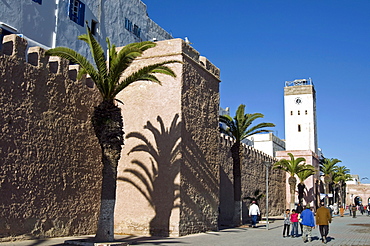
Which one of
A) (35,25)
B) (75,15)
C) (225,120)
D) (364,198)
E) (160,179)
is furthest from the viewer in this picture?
(364,198)

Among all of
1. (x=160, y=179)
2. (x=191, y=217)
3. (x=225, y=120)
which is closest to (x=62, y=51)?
(x=160, y=179)

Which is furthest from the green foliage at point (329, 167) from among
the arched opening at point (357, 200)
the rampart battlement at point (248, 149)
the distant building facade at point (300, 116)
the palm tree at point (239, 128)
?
the arched opening at point (357, 200)

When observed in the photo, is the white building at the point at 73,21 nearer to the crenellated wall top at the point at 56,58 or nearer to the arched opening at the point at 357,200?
the crenellated wall top at the point at 56,58

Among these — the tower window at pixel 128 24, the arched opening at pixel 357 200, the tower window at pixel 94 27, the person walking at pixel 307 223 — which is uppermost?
the tower window at pixel 128 24

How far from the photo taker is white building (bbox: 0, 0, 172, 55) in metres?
16.3

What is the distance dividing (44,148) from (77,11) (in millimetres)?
9923

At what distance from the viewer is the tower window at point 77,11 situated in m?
19.5

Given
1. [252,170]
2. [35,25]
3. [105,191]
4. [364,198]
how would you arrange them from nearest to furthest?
[105,191] < [35,25] < [252,170] < [364,198]

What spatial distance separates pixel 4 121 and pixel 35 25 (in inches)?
297

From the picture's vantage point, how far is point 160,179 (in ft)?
48.2

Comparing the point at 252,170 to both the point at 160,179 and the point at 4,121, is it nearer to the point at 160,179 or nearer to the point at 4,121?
the point at 160,179

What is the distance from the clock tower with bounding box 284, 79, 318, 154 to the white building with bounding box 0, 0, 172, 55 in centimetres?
3027

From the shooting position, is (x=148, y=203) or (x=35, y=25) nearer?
(x=148, y=203)

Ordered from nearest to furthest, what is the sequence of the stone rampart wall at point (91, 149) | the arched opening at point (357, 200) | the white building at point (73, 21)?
the stone rampart wall at point (91, 149) → the white building at point (73, 21) → the arched opening at point (357, 200)
